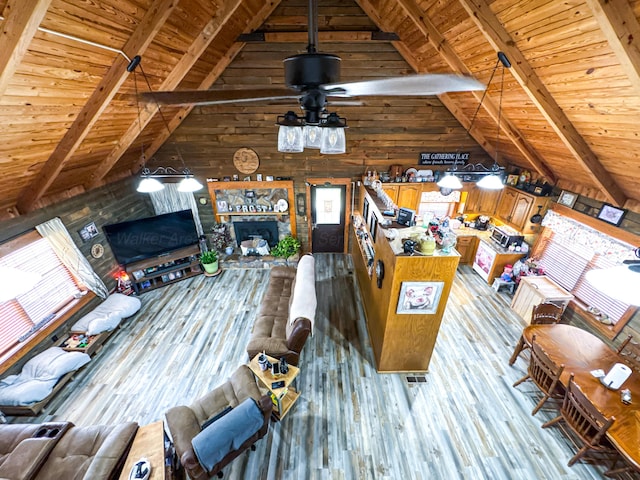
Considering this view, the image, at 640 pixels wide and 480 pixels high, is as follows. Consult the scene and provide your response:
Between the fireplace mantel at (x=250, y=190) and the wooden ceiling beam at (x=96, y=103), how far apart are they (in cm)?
294

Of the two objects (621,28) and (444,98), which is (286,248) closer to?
(444,98)

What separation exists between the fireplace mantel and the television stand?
Answer: 122cm

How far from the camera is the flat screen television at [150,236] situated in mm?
5434

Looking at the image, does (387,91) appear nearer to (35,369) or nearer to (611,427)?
(611,427)

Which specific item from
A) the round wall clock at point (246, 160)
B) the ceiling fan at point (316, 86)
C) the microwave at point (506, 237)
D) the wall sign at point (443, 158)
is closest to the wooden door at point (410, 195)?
the wall sign at point (443, 158)

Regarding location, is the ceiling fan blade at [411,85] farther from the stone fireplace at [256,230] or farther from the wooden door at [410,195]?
the stone fireplace at [256,230]

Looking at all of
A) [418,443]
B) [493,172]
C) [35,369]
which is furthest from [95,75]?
[418,443]

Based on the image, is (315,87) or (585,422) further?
(585,422)

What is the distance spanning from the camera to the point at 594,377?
294 centimetres

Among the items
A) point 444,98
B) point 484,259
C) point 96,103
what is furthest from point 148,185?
point 484,259

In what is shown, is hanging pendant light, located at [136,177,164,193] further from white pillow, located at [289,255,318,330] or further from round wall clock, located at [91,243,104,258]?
white pillow, located at [289,255,318,330]

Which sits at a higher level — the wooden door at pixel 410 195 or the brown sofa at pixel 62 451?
the wooden door at pixel 410 195

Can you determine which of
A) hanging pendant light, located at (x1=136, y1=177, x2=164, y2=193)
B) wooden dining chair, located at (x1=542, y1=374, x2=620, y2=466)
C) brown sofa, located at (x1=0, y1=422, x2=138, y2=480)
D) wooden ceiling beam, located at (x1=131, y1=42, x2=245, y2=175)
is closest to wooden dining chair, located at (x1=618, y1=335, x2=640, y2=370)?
wooden dining chair, located at (x1=542, y1=374, x2=620, y2=466)

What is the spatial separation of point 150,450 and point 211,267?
4.35 metres
